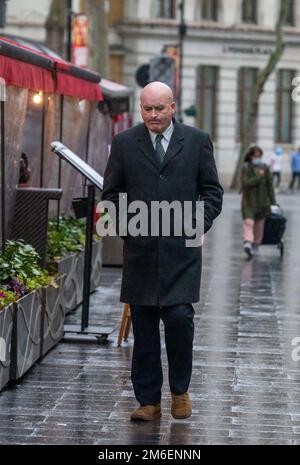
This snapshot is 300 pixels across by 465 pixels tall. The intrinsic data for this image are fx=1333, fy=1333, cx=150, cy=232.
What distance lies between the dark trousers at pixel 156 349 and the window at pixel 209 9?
4812cm

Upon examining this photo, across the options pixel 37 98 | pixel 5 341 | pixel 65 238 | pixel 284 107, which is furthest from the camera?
pixel 284 107

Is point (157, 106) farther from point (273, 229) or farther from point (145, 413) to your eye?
point (273, 229)

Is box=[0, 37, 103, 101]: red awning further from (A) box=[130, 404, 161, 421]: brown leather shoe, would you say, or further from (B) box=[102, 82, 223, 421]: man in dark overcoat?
(A) box=[130, 404, 161, 421]: brown leather shoe

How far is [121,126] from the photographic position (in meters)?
21.0

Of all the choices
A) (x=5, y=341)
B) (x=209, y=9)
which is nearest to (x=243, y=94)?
(x=209, y=9)

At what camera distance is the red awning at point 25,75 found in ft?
35.8

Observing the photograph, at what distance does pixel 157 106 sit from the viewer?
818 cm

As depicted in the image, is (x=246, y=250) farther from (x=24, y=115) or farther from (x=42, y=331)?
(x=42, y=331)

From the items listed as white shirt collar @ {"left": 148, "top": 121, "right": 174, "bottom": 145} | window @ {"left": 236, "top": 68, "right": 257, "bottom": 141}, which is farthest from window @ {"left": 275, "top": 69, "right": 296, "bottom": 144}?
white shirt collar @ {"left": 148, "top": 121, "right": 174, "bottom": 145}

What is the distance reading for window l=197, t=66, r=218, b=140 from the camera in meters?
55.0

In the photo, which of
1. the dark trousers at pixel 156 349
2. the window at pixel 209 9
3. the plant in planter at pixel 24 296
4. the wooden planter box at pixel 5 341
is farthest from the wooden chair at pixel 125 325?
the window at pixel 209 9

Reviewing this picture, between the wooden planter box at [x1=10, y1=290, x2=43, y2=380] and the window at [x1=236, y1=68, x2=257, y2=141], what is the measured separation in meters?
Answer: 45.2

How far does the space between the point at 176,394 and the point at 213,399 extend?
2.62 feet

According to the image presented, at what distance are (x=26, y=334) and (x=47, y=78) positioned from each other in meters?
3.81
